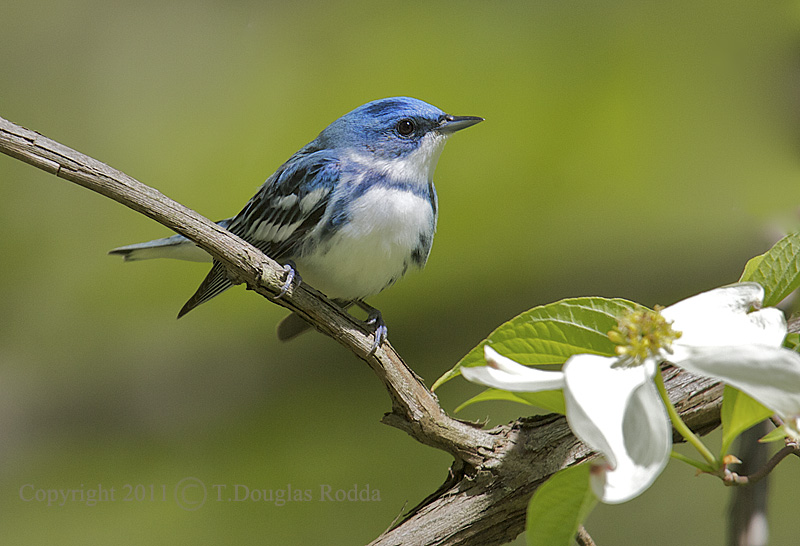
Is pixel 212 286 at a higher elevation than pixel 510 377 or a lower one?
lower

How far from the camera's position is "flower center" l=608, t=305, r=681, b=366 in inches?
16.2

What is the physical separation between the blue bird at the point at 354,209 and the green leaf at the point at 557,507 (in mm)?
452

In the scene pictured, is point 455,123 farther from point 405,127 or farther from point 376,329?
point 376,329

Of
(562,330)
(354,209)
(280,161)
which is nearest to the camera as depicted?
(562,330)

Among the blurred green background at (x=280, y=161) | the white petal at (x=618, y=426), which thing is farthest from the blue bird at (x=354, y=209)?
the blurred green background at (x=280, y=161)

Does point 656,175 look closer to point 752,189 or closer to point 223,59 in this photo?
point 752,189

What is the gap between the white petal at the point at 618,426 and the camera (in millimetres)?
342

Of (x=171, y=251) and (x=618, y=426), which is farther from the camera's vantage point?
(x=171, y=251)

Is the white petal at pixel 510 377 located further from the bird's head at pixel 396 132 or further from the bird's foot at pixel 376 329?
the bird's head at pixel 396 132

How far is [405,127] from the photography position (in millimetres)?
1048

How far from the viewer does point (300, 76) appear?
183 centimetres

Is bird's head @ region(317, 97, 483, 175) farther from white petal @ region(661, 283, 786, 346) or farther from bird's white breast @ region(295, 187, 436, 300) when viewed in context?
white petal @ region(661, 283, 786, 346)

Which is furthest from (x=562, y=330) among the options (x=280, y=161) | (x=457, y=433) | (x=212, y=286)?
(x=280, y=161)

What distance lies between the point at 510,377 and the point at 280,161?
1387 mm
